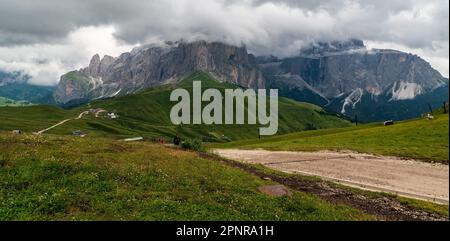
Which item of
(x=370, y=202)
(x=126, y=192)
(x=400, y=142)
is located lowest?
(x=370, y=202)

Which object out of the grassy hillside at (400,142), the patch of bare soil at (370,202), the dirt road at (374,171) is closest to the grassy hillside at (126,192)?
the patch of bare soil at (370,202)

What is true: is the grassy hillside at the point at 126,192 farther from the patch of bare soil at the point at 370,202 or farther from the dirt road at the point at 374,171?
the dirt road at the point at 374,171

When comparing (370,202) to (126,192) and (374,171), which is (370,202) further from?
(374,171)

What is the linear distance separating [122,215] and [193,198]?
19.4 ft

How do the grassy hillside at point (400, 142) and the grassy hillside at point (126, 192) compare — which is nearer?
the grassy hillside at point (126, 192)

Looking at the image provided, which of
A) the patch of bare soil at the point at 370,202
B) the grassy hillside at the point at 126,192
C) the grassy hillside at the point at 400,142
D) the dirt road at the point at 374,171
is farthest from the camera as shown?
the grassy hillside at the point at 400,142

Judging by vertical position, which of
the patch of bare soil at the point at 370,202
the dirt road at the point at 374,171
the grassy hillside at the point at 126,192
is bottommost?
the dirt road at the point at 374,171

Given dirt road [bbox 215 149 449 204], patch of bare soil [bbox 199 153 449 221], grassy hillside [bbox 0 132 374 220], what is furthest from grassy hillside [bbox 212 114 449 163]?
grassy hillside [bbox 0 132 374 220]

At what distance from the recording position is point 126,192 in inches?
1178

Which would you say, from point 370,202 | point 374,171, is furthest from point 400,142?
point 370,202

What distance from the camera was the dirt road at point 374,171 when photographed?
162 ft

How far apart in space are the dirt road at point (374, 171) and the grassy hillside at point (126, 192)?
19.2m

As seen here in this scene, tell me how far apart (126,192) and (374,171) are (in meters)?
44.8
